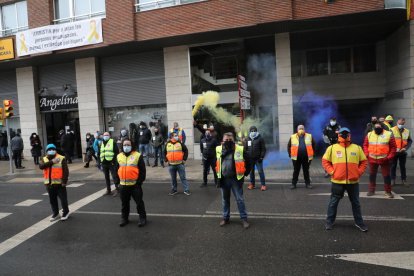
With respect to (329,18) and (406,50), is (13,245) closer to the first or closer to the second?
(329,18)

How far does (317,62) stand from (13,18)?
16245mm

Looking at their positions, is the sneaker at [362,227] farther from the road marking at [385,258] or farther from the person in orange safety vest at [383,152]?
the person in orange safety vest at [383,152]

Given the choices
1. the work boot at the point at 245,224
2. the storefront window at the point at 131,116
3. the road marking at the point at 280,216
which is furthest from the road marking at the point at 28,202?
the storefront window at the point at 131,116

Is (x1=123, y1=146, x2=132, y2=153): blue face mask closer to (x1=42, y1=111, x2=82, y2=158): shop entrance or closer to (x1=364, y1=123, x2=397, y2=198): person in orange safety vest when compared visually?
(x1=364, y1=123, x2=397, y2=198): person in orange safety vest

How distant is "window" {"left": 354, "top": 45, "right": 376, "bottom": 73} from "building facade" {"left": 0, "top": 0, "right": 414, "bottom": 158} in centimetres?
5

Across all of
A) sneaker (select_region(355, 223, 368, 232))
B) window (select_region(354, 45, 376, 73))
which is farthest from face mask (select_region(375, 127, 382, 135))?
window (select_region(354, 45, 376, 73))

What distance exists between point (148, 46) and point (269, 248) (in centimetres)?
1294

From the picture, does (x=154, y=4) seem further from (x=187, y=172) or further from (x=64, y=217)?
(x=64, y=217)

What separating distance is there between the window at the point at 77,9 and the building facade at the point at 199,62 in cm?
5

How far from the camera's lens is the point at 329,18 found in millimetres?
13289

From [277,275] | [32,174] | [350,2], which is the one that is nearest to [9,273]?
[277,275]

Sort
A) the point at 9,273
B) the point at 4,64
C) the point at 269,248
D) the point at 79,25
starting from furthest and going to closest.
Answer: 1. the point at 4,64
2. the point at 79,25
3. the point at 269,248
4. the point at 9,273

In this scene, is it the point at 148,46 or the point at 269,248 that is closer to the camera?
the point at 269,248

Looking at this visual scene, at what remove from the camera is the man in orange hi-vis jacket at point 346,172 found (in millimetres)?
5949
